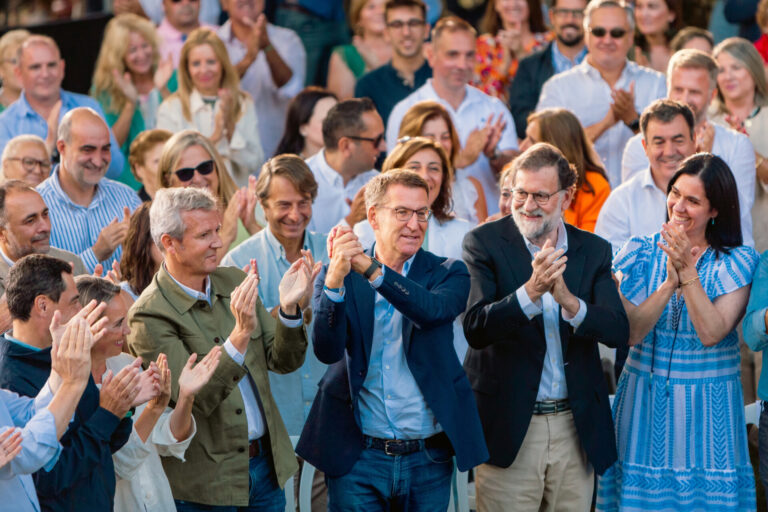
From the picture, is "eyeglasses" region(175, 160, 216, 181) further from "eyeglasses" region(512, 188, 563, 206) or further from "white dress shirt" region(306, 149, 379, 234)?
"eyeglasses" region(512, 188, 563, 206)

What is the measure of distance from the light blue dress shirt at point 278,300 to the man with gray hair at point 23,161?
1.60 m

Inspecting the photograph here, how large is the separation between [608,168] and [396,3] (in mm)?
2021

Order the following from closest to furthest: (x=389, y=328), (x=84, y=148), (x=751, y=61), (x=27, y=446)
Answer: (x=27, y=446) → (x=389, y=328) → (x=84, y=148) → (x=751, y=61)

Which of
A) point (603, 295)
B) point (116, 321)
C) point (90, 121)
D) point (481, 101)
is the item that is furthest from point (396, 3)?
point (116, 321)

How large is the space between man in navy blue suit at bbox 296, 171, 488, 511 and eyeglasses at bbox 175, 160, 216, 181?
76.4 inches

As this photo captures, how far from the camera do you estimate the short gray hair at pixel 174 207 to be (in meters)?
4.32

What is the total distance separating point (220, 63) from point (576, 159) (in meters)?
2.69

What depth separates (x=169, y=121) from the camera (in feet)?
25.2

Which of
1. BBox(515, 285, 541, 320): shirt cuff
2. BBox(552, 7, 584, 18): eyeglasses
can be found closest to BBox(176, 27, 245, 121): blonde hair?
BBox(552, 7, 584, 18): eyeglasses

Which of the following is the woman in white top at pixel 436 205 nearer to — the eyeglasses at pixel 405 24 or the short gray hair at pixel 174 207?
the short gray hair at pixel 174 207

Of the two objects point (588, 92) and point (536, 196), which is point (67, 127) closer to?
point (536, 196)

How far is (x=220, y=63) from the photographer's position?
7.62 metres

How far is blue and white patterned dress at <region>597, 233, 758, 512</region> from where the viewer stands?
4.65 metres

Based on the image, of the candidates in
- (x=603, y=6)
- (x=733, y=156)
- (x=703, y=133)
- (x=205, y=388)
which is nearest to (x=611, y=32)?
(x=603, y=6)
